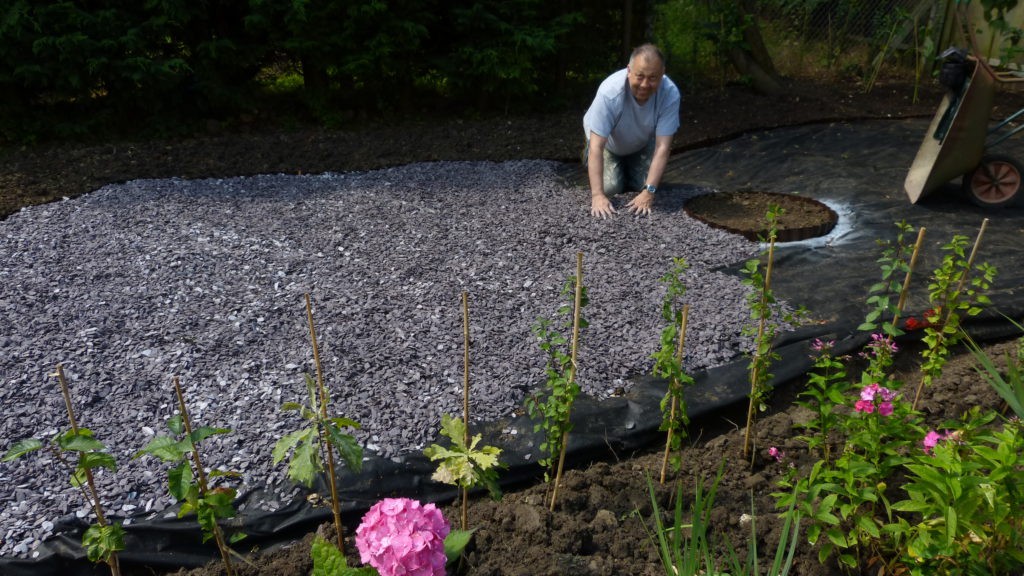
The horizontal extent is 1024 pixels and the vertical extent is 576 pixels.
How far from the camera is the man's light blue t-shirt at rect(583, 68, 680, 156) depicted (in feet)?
13.6

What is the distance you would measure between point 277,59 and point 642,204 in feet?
13.9

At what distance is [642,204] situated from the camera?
167 inches

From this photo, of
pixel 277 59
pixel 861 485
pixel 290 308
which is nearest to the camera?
pixel 861 485

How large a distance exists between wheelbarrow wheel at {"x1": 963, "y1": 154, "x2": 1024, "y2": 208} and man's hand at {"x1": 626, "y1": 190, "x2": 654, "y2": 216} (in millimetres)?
1949

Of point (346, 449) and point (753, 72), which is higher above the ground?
point (753, 72)

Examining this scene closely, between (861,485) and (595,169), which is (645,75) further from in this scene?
(861,485)

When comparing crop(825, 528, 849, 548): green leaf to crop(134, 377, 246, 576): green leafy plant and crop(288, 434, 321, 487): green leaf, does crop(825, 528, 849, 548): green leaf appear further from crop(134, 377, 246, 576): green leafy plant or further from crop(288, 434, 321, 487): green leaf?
crop(134, 377, 246, 576): green leafy plant

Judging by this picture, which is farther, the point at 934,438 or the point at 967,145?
the point at 967,145

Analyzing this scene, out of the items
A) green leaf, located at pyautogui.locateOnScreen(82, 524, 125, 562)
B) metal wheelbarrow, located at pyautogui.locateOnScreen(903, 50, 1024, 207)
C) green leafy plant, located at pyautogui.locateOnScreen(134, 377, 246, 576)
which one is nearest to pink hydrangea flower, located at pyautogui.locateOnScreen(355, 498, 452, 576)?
green leafy plant, located at pyautogui.locateOnScreen(134, 377, 246, 576)

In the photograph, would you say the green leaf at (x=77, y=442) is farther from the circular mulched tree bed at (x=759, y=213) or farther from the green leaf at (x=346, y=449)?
the circular mulched tree bed at (x=759, y=213)

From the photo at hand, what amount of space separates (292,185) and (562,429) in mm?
3578

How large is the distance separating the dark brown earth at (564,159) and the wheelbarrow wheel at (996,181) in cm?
195

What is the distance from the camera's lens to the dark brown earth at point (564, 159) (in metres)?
1.76

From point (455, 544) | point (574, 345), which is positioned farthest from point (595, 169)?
→ point (455, 544)
